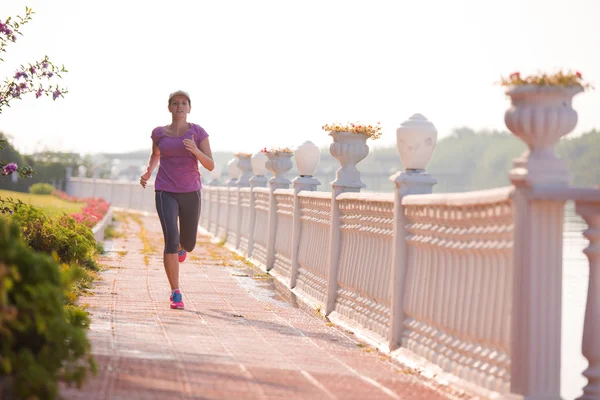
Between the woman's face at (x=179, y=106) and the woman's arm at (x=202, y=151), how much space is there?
31 centimetres

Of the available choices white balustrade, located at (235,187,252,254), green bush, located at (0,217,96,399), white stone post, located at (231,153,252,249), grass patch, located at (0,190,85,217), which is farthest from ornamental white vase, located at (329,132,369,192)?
white stone post, located at (231,153,252,249)

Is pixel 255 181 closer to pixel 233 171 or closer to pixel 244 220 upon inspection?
pixel 244 220

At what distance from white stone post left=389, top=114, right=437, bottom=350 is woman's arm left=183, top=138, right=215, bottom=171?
95.3 inches

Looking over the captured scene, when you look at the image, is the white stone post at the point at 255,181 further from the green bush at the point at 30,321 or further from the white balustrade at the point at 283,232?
the green bush at the point at 30,321

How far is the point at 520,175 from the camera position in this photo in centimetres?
508

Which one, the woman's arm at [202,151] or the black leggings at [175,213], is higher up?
the woman's arm at [202,151]

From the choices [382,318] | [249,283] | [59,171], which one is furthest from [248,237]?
[59,171]

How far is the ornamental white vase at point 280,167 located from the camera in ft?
48.8

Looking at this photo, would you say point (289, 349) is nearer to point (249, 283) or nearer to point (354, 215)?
point (354, 215)

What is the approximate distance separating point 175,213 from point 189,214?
164 mm

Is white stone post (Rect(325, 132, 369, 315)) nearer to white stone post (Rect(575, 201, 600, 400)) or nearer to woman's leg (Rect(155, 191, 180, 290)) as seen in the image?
woman's leg (Rect(155, 191, 180, 290))

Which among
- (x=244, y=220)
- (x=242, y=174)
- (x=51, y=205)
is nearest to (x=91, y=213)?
(x=242, y=174)

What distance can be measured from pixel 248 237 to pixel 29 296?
13305mm

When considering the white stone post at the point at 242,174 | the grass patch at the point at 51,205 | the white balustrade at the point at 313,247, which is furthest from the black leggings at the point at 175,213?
the white stone post at the point at 242,174
